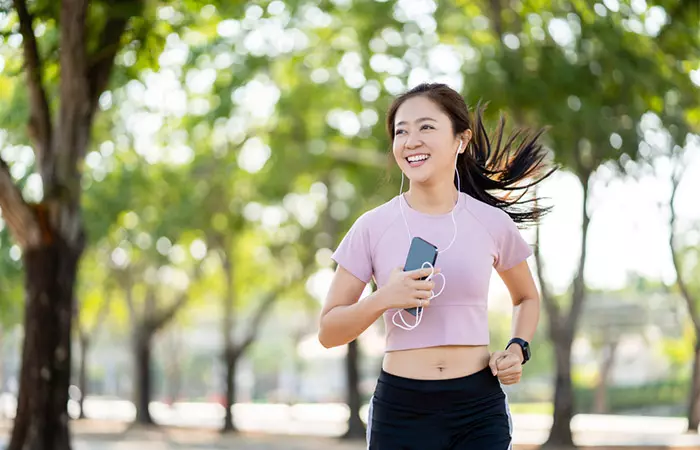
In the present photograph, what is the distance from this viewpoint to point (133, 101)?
92.0 ft

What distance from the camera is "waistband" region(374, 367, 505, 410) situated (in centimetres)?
356

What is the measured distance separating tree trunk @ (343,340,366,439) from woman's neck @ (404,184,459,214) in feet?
75.1

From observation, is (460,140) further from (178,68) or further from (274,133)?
(274,133)

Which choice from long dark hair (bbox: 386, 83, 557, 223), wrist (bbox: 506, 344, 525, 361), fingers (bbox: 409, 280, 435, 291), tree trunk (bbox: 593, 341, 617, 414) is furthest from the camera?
tree trunk (bbox: 593, 341, 617, 414)

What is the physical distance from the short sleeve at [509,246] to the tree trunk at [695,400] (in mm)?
25705

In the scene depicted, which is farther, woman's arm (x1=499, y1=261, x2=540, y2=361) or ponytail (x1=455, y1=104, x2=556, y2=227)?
ponytail (x1=455, y1=104, x2=556, y2=227)

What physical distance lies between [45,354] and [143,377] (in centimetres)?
2420

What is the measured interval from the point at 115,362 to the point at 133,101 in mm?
76842

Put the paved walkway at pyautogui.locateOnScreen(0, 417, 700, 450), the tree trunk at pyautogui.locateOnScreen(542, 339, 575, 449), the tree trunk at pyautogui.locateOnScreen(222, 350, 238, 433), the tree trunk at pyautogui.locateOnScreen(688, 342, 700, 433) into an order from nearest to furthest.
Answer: the tree trunk at pyautogui.locateOnScreen(542, 339, 575, 449) → the paved walkway at pyautogui.locateOnScreen(0, 417, 700, 450) → the tree trunk at pyautogui.locateOnScreen(688, 342, 700, 433) → the tree trunk at pyautogui.locateOnScreen(222, 350, 238, 433)

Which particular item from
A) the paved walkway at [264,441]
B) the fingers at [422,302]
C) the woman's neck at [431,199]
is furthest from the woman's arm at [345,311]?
the paved walkway at [264,441]

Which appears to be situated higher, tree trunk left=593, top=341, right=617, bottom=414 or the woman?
the woman

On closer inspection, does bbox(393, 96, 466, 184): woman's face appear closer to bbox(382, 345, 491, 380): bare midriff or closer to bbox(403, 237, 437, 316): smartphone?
bbox(403, 237, 437, 316): smartphone

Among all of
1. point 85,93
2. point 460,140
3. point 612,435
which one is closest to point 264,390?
point 612,435

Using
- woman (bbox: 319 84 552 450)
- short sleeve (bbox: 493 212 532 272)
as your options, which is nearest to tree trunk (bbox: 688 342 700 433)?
short sleeve (bbox: 493 212 532 272)
